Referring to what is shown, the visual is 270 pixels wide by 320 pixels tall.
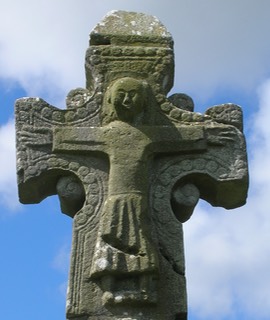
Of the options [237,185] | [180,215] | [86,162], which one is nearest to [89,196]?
[86,162]

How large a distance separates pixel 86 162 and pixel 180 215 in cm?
98

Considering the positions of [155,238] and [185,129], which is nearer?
[155,238]

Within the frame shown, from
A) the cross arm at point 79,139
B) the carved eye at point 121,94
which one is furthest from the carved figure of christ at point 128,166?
the carved eye at point 121,94

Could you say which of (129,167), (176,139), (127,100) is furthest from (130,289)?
(127,100)

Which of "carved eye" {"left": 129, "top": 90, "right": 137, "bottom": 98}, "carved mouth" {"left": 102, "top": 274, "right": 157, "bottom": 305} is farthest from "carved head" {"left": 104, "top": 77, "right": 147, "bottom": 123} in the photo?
"carved mouth" {"left": 102, "top": 274, "right": 157, "bottom": 305}

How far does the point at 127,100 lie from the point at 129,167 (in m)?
0.64

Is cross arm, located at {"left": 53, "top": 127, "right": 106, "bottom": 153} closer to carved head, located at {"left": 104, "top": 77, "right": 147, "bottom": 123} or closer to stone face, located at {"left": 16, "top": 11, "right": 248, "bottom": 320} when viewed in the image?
stone face, located at {"left": 16, "top": 11, "right": 248, "bottom": 320}

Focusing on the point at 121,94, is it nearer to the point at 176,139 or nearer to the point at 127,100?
the point at 127,100

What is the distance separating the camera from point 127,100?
7500 millimetres

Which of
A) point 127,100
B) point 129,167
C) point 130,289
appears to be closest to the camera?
point 130,289

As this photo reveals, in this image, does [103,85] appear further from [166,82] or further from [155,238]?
[155,238]

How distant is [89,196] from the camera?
24.0ft

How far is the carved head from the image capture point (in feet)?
24.7

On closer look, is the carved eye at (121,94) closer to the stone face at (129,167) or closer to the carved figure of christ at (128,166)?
the stone face at (129,167)
